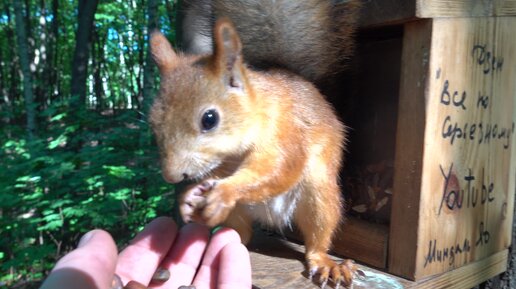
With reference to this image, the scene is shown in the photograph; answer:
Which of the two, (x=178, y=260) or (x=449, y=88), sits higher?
(x=449, y=88)

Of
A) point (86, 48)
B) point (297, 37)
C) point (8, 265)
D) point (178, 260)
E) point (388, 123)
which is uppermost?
point (86, 48)

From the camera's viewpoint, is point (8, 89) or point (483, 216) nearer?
point (483, 216)

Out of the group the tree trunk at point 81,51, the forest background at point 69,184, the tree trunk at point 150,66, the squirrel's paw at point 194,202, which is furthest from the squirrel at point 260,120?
the tree trunk at point 81,51

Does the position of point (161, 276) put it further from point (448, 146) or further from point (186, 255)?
point (448, 146)

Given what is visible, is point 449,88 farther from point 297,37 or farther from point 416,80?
point 297,37

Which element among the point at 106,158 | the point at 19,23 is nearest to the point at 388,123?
the point at 106,158

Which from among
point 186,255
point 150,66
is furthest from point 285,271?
point 150,66

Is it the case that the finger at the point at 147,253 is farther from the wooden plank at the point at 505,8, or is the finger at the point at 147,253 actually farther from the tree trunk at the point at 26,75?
the tree trunk at the point at 26,75
